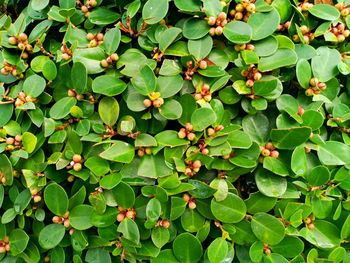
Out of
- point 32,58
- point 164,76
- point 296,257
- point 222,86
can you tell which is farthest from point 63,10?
point 296,257

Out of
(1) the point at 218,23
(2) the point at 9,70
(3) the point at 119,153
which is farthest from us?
(2) the point at 9,70

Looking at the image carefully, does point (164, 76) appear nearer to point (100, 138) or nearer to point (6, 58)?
point (100, 138)

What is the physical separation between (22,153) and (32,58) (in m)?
0.37

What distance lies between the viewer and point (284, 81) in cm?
150

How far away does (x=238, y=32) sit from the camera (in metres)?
1.43

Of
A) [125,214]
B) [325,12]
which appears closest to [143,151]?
[125,214]

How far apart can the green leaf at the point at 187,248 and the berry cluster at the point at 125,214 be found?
147 millimetres

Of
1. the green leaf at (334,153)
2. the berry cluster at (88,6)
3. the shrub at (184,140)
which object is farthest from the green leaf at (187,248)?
the berry cluster at (88,6)

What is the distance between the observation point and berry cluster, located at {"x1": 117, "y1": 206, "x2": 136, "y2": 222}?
138cm

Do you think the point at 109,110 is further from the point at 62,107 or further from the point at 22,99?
the point at 22,99

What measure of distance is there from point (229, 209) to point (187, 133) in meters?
0.25

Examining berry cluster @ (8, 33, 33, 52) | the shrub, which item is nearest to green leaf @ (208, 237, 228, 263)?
the shrub

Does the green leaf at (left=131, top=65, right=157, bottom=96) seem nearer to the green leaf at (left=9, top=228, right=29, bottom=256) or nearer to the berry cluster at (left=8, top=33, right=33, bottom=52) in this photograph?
the berry cluster at (left=8, top=33, right=33, bottom=52)

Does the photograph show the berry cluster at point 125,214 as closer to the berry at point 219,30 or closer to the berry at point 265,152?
the berry at point 265,152
